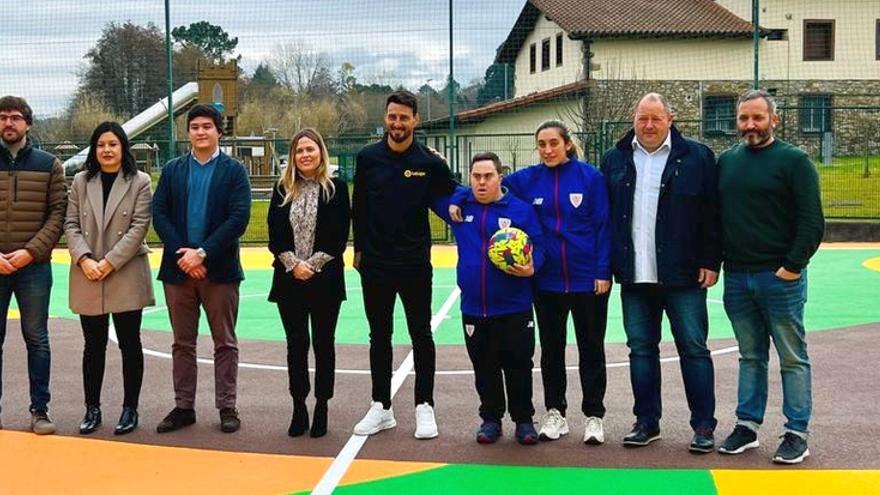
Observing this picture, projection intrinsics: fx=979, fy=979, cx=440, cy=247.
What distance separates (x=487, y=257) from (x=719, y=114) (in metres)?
16.4

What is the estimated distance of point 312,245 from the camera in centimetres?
600

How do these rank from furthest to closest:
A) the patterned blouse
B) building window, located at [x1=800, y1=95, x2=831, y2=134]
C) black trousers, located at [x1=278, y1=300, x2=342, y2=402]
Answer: building window, located at [x1=800, y1=95, x2=831, y2=134] → black trousers, located at [x1=278, y1=300, x2=342, y2=402] → the patterned blouse

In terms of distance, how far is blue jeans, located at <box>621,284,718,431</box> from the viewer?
562 centimetres

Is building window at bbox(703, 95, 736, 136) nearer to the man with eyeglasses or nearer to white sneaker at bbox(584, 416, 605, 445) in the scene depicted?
white sneaker at bbox(584, 416, 605, 445)

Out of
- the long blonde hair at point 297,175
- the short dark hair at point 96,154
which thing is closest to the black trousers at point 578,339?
the long blonde hair at point 297,175

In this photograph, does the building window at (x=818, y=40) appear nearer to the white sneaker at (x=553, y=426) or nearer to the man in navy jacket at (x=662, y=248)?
the man in navy jacket at (x=662, y=248)

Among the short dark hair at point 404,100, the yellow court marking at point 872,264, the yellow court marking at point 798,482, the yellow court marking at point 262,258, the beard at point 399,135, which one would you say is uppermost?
the short dark hair at point 404,100

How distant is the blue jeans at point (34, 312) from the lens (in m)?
6.16

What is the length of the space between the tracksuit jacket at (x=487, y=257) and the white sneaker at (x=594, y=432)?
0.76 meters

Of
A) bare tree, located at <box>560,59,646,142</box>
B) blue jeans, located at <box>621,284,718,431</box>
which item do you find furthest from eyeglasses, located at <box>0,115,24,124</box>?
bare tree, located at <box>560,59,646,142</box>

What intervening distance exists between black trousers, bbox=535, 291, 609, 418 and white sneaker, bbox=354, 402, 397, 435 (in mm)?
1009

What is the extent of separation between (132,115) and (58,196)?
12173mm

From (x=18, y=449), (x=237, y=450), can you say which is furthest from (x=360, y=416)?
(x=18, y=449)

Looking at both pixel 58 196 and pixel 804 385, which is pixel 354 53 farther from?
pixel 804 385
